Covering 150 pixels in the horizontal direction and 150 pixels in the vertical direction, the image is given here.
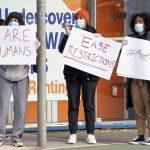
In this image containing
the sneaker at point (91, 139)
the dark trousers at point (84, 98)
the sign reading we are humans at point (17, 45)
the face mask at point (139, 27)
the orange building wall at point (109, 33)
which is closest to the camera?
the sign reading we are humans at point (17, 45)

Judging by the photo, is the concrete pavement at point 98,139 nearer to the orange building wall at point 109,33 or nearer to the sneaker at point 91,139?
the sneaker at point 91,139

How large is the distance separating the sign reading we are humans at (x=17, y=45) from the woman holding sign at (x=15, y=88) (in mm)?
111

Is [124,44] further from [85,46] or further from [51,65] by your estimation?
[51,65]

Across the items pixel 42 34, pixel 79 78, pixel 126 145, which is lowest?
pixel 126 145

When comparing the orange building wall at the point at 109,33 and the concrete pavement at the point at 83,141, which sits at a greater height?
the orange building wall at the point at 109,33

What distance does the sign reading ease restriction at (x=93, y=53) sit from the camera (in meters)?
7.92

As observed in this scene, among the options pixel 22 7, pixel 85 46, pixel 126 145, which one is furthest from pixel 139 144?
pixel 22 7

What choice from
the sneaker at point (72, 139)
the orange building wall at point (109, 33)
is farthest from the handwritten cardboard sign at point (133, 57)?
the orange building wall at point (109, 33)

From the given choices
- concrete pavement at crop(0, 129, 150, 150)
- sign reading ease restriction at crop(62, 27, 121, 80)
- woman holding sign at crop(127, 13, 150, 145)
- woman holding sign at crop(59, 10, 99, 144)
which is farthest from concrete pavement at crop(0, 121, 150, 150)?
sign reading ease restriction at crop(62, 27, 121, 80)

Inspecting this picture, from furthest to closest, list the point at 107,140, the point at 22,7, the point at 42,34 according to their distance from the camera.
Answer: the point at 22,7 < the point at 107,140 < the point at 42,34

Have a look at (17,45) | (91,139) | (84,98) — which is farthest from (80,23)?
(91,139)

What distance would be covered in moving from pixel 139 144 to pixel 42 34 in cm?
200

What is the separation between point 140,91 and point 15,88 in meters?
1.67

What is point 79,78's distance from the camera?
26.4 ft
